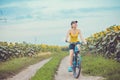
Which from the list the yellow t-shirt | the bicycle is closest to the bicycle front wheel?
the bicycle

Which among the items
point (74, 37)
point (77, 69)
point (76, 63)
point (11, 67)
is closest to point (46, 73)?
point (76, 63)

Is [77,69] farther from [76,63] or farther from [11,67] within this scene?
[11,67]

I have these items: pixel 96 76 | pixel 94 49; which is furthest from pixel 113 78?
pixel 94 49

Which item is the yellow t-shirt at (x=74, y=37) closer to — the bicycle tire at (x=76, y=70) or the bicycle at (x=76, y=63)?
the bicycle at (x=76, y=63)

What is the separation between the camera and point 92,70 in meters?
14.7

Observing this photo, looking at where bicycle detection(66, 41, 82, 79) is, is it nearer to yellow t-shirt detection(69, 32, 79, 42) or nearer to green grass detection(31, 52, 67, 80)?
yellow t-shirt detection(69, 32, 79, 42)

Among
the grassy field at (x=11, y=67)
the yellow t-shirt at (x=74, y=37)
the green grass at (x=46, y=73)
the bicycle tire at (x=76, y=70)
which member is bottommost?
the grassy field at (x=11, y=67)

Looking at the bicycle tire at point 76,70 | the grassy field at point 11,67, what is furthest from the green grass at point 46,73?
the grassy field at point 11,67

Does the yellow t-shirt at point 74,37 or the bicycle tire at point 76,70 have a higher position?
the yellow t-shirt at point 74,37

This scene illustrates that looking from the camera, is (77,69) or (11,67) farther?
(11,67)

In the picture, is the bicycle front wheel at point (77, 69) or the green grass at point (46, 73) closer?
the bicycle front wheel at point (77, 69)

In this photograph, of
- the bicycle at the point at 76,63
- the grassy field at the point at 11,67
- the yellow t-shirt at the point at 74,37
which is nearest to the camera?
the bicycle at the point at 76,63

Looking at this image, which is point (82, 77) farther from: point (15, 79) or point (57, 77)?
point (15, 79)

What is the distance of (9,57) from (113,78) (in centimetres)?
1846
